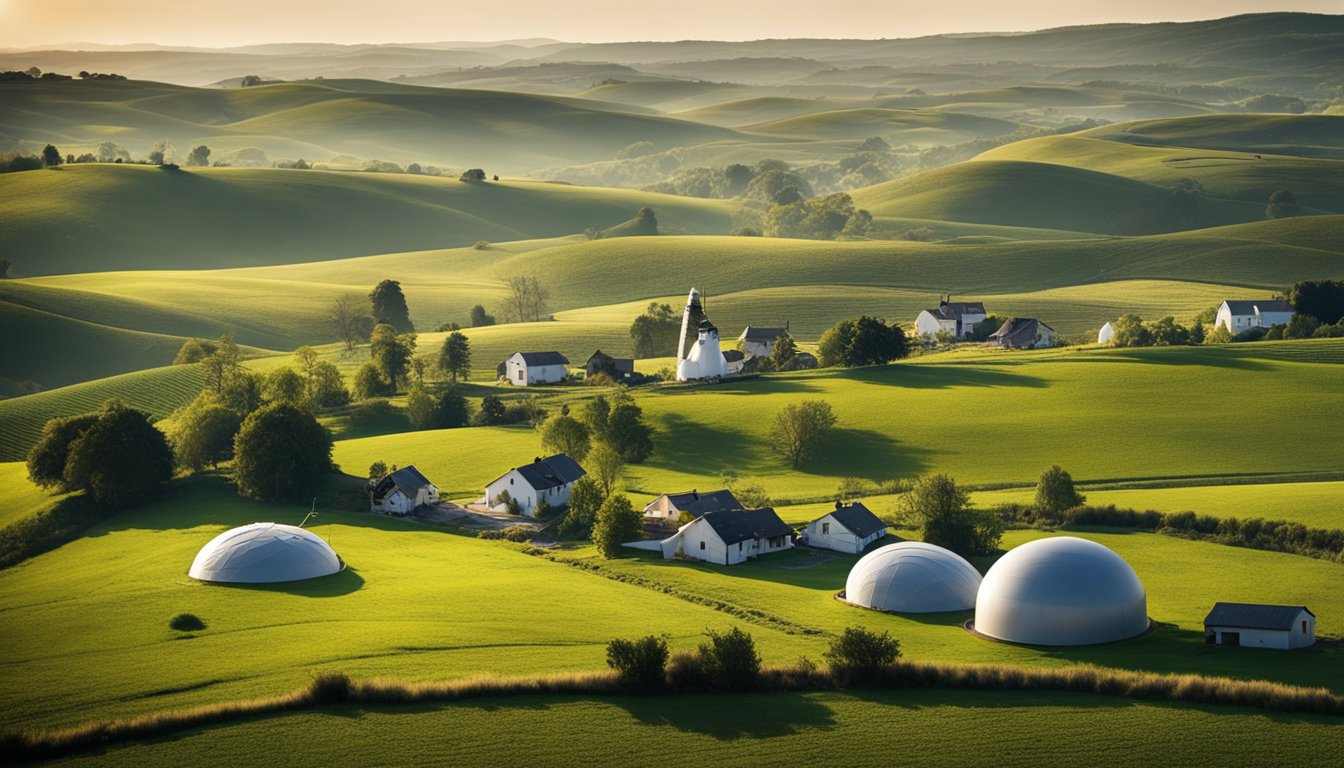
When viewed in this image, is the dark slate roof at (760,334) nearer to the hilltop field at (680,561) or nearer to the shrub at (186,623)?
the hilltop field at (680,561)

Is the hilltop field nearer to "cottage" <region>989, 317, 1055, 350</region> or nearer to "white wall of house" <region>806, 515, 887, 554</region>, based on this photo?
"white wall of house" <region>806, 515, 887, 554</region>

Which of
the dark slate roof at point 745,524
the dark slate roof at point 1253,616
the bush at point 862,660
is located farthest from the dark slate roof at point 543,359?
the dark slate roof at point 1253,616

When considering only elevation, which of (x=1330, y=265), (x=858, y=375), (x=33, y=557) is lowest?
(x=33, y=557)

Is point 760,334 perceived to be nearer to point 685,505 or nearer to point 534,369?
point 534,369

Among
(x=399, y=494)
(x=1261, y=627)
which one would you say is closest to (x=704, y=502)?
(x=399, y=494)

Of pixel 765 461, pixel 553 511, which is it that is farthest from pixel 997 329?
pixel 553 511

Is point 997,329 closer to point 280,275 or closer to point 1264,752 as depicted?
point 1264,752

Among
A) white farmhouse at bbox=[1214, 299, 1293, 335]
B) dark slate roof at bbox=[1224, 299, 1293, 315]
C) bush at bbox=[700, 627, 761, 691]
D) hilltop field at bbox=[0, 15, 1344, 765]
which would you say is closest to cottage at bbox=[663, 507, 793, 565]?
hilltop field at bbox=[0, 15, 1344, 765]
